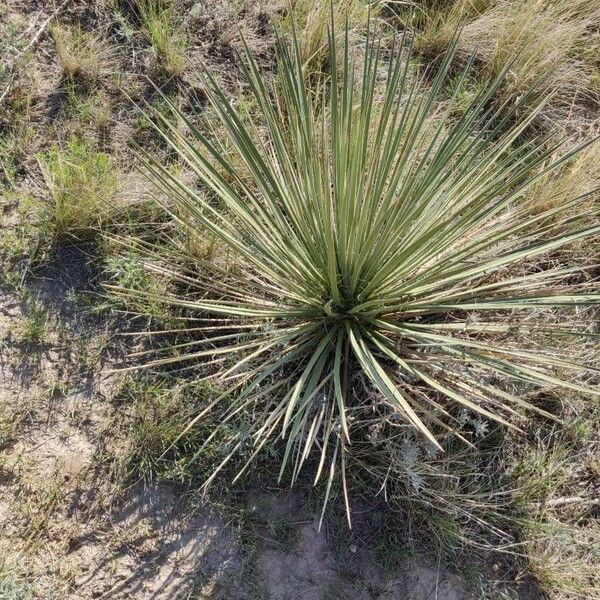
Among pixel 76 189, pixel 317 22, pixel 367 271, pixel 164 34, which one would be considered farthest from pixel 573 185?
pixel 76 189

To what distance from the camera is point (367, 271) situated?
195 centimetres

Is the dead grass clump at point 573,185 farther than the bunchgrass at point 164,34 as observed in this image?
No

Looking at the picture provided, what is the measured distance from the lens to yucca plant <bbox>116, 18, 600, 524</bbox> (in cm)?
179

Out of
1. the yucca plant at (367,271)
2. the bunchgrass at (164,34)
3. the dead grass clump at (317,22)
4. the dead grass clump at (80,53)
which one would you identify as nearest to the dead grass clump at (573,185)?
the yucca plant at (367,271)

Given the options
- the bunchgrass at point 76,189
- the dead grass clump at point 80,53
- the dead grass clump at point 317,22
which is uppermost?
the dead grass clump at point 80,53

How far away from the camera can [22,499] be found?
2283 mm

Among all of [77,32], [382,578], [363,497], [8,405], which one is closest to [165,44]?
[77,32]

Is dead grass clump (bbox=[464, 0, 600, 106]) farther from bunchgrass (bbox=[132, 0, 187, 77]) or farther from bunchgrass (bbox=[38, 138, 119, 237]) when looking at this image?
bunchgrass (bbox=[38, 138, 119, 237])

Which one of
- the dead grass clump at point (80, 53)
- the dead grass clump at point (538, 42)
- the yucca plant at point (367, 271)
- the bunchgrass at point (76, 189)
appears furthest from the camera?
the dead grass clump at point (538, 42)

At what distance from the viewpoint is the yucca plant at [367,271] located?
1.79 metres

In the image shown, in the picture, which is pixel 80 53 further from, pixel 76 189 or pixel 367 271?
pixel 367 271

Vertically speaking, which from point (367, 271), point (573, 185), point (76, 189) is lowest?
point (573, 185)

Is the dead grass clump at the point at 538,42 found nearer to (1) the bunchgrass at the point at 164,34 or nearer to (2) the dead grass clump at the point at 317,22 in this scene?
(2) the dead grass clump at the point at 317,22

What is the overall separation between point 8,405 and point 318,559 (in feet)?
4.24
